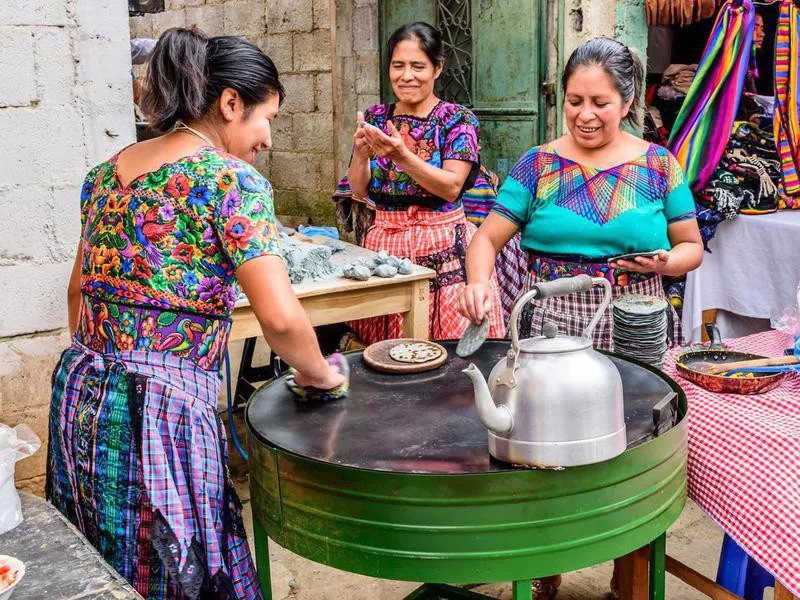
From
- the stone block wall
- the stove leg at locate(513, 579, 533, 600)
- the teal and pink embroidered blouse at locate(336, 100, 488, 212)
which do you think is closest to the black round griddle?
the stove leg at locate(513, 579, 533, 600)

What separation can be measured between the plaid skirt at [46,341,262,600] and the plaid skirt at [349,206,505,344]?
1894mm

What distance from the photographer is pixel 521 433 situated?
5.50 feet

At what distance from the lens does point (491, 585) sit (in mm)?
3207

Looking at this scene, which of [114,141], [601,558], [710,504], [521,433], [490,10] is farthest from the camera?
[490,10]

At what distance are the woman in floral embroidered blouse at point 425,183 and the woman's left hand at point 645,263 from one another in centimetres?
115

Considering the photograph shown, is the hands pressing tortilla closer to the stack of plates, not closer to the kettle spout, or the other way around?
the stack of plates

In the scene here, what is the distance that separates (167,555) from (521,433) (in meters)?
0.89

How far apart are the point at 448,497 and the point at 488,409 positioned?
0.19 m

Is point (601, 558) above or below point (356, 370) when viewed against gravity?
below

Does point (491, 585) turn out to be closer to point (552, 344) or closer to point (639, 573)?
point (639, 573)

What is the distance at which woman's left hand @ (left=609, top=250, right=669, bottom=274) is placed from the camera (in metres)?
2.60

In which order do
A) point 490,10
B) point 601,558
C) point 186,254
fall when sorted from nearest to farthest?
point 601,558, point 186,254, point 490,10

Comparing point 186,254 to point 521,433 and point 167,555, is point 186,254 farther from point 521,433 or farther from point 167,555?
point 521,433

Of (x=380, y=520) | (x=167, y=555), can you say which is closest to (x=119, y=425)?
(x=167, y=555)
